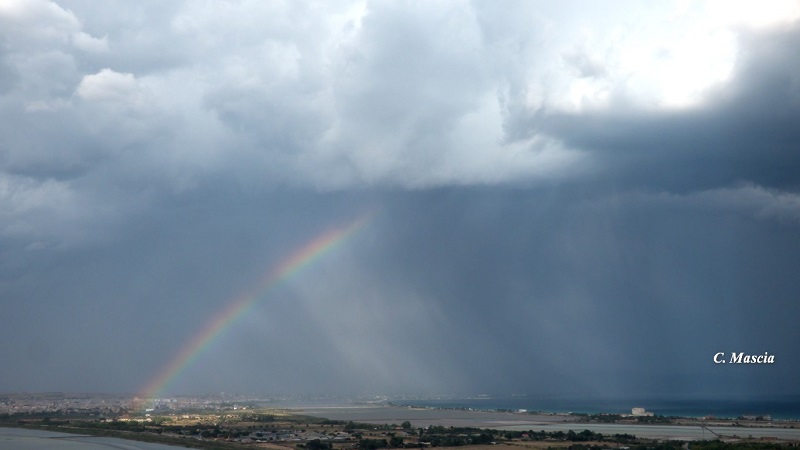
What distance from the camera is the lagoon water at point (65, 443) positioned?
64000mm

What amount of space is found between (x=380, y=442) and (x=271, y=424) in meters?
37.8

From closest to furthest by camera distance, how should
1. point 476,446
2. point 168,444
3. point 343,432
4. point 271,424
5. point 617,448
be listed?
point 617,448
point 476,446
point 168,444
point 343,432
point 271,424

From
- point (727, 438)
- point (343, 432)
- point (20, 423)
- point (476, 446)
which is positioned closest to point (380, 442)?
point (476, 446)

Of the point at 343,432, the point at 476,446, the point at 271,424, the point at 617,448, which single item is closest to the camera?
the point at 617,448

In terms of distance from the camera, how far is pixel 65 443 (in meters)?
69.3

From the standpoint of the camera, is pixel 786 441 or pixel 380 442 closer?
pixel 786 441

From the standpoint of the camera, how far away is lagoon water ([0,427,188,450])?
6400 centimetres

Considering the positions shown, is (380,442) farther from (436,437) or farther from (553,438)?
(553,438)

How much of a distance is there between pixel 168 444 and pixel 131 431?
2110 centimetres

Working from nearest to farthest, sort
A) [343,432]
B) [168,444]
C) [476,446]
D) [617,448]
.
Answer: [617,448], [476,446], [168,444], [343,432]

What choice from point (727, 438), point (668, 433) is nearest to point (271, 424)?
point (668, 433)

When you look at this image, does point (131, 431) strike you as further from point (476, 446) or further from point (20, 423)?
point (476, 446)

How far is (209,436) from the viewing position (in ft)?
258

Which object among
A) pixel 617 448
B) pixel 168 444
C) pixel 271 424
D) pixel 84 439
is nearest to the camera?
pixel 617 448
